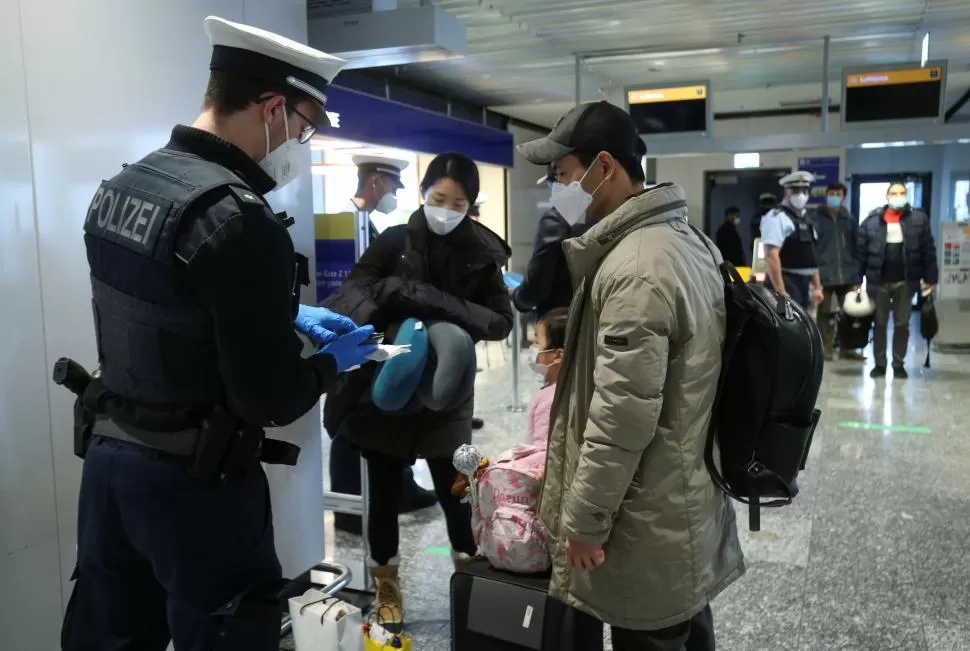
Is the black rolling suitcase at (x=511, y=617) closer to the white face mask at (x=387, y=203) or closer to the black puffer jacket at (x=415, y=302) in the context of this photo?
the black puffer jacket at (x=415, y=302)

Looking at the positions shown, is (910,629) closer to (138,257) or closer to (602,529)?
(602,529)

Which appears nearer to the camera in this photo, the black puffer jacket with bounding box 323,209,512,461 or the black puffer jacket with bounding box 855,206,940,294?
the black puffer jacket with bounding box 323,209,512,461

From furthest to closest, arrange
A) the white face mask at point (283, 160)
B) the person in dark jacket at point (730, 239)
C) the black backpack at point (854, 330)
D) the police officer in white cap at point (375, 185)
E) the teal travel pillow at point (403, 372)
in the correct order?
1. the person in dark jacket at point (730, 239)
2. the black backpack at point (854, 330)
3. the police officer in white cap at point (375, 185)
4. the teal travel pillow at point (403, 372)
5. the white face mask at point (283, 160)

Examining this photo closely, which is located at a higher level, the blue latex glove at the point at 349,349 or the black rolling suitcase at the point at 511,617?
the blue latex glove at the point at 349,349

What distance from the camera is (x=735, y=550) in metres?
1.89

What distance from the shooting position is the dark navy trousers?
4.70 ft

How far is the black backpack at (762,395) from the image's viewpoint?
1636 millimetres

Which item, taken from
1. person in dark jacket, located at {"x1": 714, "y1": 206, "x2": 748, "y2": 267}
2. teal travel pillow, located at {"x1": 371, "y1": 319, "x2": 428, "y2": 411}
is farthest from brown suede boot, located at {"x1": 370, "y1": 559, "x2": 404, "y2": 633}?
person in dark jacket, located at {"x1": 714, "y1": 206, "x2": 748, "y2": 267}

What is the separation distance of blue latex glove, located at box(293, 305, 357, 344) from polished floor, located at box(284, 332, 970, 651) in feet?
4.27

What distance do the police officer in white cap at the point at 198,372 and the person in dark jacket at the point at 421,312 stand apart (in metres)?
1.02

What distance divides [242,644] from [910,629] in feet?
7.44

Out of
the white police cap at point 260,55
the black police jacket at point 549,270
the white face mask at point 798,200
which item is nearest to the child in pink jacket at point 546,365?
the black police jacket at point 549,270

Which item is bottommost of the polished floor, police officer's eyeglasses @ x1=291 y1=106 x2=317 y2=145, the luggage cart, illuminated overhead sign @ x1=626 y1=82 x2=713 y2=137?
the polished floor

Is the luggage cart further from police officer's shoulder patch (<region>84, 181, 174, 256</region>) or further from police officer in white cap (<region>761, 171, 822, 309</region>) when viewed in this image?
police officer in white cap (<region>761, 171, 822, 309</region>)
